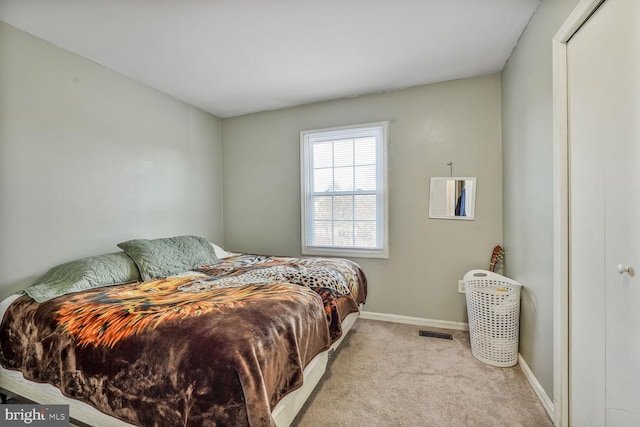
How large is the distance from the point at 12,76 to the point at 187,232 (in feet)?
5.97

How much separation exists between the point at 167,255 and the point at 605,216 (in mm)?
2747

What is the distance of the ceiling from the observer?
169 centimetres

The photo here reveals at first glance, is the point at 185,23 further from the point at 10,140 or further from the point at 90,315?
the point at 90,315

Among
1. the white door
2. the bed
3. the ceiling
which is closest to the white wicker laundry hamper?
the white door

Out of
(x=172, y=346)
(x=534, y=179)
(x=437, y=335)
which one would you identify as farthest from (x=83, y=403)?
(x=534, y=179)

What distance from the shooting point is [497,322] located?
2029mm

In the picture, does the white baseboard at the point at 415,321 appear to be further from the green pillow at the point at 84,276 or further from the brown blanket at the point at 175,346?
the green pillow at the point at 84,276

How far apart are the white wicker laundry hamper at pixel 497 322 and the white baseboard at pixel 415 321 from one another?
51 centimetres

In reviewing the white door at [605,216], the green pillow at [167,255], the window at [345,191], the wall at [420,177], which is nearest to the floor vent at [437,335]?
the wall at [420,177]

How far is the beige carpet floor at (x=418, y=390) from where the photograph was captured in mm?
1523

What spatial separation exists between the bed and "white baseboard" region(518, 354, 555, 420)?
1.25 m

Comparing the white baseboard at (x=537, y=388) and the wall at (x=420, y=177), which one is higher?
the wall at (x=420, y=177)

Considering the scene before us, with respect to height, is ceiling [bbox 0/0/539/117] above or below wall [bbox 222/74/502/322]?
above

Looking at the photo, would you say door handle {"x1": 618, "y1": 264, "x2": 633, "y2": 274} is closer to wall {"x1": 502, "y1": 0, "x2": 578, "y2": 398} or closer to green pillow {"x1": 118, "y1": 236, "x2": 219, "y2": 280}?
wall {"x1": 502, "y1": 0, "x2": 578, "y2": 398}
